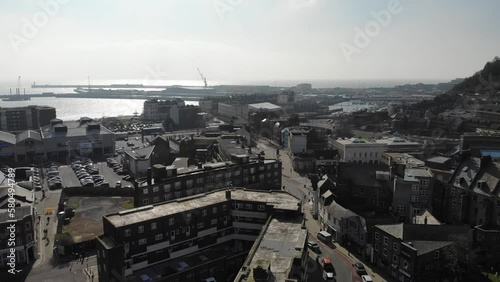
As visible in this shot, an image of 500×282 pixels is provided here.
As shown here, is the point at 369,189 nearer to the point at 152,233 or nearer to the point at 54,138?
the point at 152,233

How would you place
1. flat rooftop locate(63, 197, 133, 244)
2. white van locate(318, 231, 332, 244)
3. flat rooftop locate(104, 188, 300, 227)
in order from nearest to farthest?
flat rooftop locate(104, 188, 300, 227)
white van locate(318, 231, 332, 244)
flat rooftop locate(63, 197, 133, 244)

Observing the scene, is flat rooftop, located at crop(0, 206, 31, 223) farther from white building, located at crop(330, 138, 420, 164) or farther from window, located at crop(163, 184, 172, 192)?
white building, located at crop(330, 138, 420, 164)

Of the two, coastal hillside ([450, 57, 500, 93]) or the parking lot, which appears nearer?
the parking lot

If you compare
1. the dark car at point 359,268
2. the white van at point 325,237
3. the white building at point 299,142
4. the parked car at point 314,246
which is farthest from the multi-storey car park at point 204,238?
the white building at point 299,142

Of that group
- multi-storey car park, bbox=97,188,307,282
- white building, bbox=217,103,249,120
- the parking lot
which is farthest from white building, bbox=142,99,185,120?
multi-storey car park, bbox=97,188,307,282

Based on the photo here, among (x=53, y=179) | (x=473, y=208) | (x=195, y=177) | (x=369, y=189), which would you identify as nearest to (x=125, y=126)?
(x=53, y=179)

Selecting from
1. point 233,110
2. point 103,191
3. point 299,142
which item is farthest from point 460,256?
point 233,110

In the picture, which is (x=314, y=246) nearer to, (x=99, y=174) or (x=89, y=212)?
(x=89, y=212)
